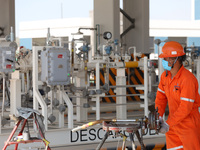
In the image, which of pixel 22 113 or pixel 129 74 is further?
pixel 129 74

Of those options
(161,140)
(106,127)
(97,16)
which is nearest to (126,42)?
(97,16)

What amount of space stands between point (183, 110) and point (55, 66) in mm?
3908

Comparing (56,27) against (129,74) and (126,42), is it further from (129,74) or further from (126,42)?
(129,74)

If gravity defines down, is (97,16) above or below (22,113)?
above

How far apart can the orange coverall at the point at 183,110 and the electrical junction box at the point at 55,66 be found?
11.5ft

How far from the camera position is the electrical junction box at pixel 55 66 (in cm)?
768

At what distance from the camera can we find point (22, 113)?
478 cm

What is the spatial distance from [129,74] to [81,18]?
18.7m

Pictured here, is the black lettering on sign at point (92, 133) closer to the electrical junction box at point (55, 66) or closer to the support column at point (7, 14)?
the electrical junction box at point (55, 66)

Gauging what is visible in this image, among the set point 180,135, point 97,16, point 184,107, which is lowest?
point 180,135

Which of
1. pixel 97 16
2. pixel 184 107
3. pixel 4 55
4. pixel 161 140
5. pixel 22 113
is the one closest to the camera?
pixel 184 107

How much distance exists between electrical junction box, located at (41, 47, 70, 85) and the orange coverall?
3518 mm

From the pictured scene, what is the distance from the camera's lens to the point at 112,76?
1139 centimetres

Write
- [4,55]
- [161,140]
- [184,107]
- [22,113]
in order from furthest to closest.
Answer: [161,140] → [4,55] → [22,113] → [184,107]
